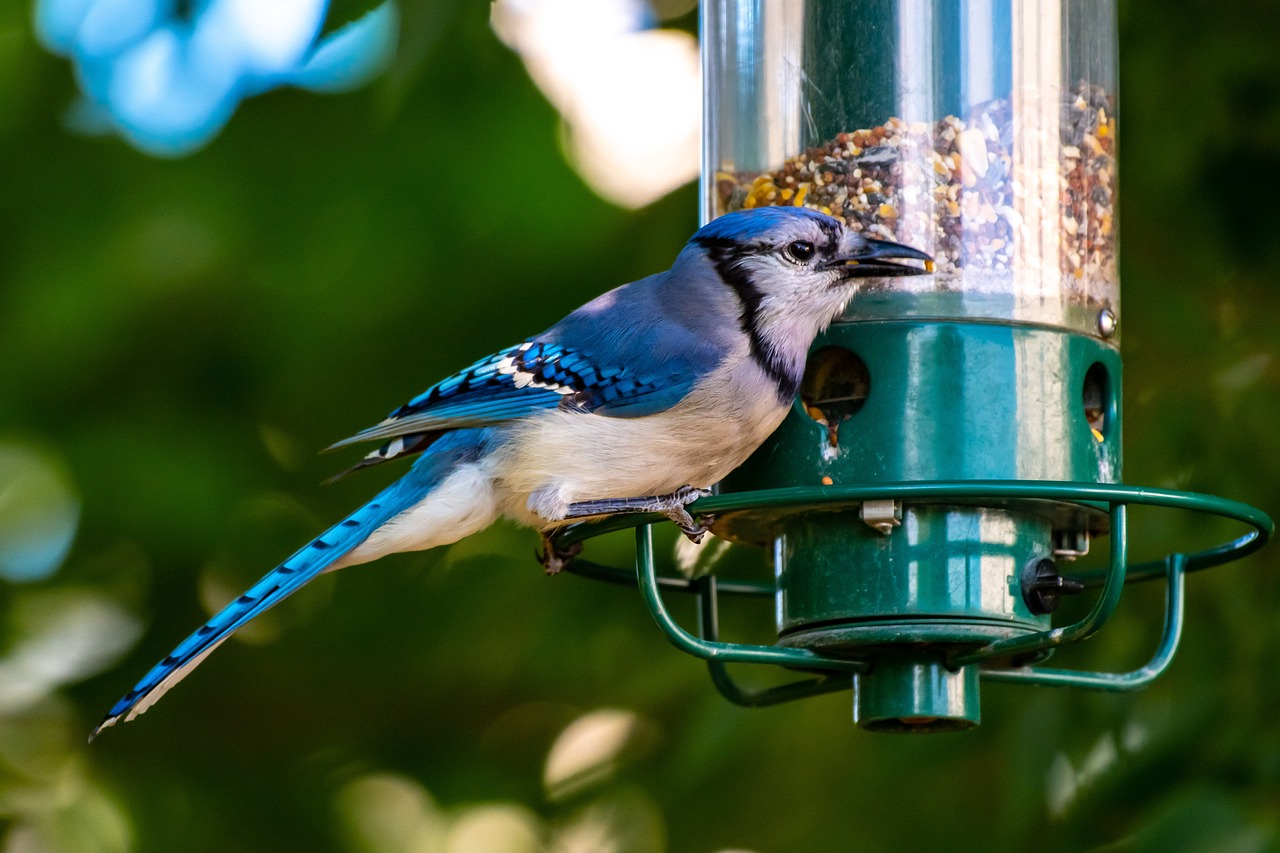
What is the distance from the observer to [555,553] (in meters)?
3.96

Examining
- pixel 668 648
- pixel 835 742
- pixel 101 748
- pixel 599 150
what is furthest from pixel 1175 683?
pixel 101 748

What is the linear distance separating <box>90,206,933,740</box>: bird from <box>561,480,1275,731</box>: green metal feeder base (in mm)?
132

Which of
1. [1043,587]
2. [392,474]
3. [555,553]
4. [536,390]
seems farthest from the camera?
[392,474]

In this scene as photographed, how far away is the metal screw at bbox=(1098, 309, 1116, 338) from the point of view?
146 inches

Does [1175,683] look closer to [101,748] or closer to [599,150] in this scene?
[599,150]

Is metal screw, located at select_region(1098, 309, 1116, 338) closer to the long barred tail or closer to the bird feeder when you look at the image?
the bird feeder

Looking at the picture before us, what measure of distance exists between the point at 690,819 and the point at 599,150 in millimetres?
1830

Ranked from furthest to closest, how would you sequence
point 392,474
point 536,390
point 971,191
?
1. point 392,474
2. point 536,390
3. point 971,191

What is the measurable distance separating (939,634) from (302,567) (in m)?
1.31

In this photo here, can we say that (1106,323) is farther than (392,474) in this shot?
No

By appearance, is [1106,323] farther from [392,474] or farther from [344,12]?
[392,474]

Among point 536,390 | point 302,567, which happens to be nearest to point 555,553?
point 536,390

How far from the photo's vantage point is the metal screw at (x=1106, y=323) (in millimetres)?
3715

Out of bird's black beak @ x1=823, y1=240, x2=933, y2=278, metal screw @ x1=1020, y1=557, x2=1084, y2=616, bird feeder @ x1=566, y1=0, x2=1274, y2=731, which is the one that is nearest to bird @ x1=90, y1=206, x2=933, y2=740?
bird's black beak @ x1=823, y1=240, x2=933, y2=278
